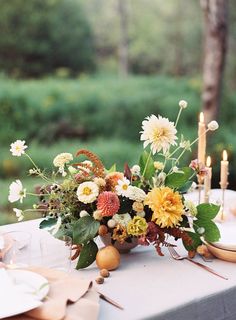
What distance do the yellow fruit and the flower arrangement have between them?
0.02 metres

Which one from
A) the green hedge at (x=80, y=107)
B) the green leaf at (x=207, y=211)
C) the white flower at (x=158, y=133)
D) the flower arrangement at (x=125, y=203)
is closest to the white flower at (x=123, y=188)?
the flower arrangement at (x=125, y=203)

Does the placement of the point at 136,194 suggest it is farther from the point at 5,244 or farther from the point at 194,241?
the point at 5,244

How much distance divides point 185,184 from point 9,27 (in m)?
4.21

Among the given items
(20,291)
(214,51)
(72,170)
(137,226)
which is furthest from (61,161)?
(214,51)

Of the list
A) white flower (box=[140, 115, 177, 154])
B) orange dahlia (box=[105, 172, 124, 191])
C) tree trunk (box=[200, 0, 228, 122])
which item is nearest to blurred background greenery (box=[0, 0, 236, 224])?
tree trunk (box=[200, 0, 228, 122])

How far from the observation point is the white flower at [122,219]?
134cm

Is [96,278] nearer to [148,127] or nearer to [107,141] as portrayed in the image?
[148,127]

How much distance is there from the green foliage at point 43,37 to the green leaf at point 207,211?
167 inches

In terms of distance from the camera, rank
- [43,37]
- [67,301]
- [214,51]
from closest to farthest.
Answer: [67,301] → [214,51] → [43,37]

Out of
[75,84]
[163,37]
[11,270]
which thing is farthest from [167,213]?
[163,37]

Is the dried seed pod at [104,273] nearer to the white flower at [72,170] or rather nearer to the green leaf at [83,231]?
the green leaf at [83,231]

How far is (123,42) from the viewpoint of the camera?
5.91 m

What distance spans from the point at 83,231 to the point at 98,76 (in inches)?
179

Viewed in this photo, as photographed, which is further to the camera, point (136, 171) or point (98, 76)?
point (98, 76)
